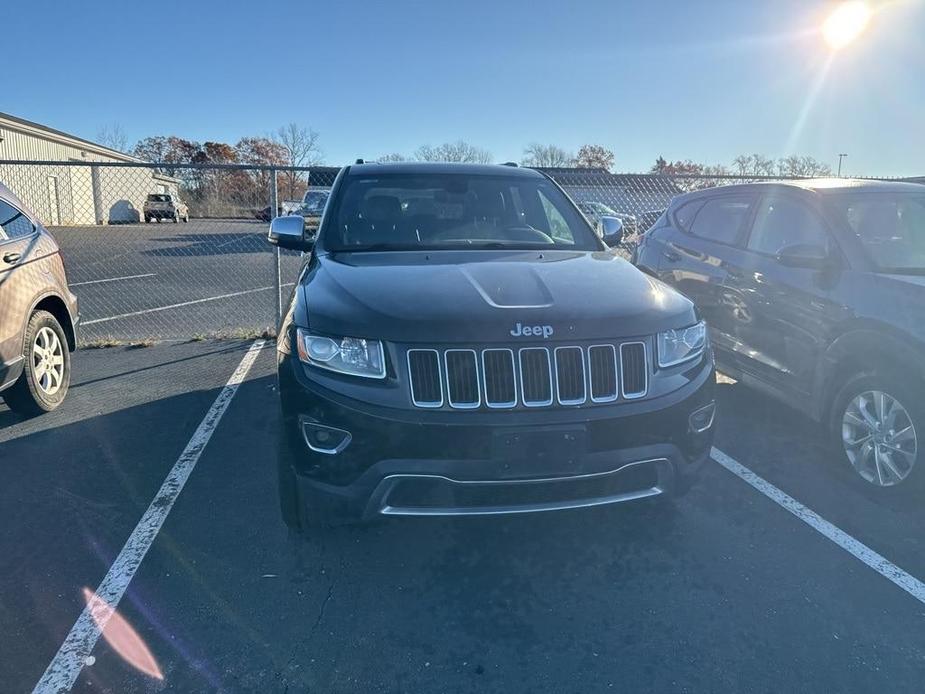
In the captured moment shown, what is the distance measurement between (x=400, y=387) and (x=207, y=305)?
27.9 ft

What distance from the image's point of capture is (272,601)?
2.81 m

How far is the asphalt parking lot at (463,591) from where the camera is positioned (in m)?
2.42

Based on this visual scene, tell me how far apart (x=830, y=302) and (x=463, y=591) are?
293 cm

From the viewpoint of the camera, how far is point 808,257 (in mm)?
4191

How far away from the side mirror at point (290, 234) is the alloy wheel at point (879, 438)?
3590 millimetres

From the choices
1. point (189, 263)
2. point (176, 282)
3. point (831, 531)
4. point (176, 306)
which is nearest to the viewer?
point (831, 531)

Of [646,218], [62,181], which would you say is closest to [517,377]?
[646,218]

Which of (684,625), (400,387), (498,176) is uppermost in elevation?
(498,176)

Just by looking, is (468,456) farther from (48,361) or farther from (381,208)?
(48,361)

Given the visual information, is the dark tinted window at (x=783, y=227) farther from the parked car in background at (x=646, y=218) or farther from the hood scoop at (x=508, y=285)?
the parked car in background at (x=646, y=218)

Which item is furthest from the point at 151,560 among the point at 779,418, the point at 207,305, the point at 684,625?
the point at 207,305

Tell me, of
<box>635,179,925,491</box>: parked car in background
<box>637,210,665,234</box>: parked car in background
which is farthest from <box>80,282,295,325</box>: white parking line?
<box>635,179,925,491</box>: parked car in background

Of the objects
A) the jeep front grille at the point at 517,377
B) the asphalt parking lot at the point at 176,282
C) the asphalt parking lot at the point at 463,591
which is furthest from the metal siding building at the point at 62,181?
the jeep front grille at the point at 517,377

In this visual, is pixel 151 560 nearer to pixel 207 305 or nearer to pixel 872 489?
pixel 872 489
